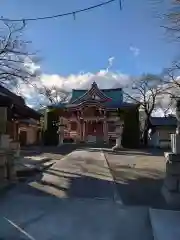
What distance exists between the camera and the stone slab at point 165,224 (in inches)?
201

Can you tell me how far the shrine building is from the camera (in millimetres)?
35031

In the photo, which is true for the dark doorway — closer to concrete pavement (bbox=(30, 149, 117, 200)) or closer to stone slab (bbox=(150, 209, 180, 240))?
concrete pavement (bbox=(30, 149, 117, 200))

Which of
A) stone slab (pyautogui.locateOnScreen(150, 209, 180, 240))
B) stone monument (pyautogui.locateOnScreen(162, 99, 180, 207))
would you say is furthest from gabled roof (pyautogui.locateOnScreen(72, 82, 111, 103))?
stone slab (pyautogui.locateOnScreen(150, 209, 180, 240))

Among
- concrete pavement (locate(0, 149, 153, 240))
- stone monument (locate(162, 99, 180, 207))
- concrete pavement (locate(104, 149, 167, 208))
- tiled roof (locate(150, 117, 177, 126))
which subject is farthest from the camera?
tiled roof (locate(150, 117, 177, 126))

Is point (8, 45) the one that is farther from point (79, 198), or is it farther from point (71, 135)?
point (71, 135)

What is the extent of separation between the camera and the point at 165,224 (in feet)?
18.8

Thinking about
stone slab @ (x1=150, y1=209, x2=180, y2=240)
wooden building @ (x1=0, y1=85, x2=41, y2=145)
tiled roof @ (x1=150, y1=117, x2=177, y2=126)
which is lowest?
stone slab @ (x1=150, y1=209, x2=180, y2=240)

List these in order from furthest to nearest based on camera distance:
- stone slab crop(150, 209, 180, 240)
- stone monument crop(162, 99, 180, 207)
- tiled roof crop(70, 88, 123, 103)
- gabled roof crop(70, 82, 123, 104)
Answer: tiled roof crop(70, 88, 123, 103) < gabled roof crop(70, 82, 123, 104) < stone monument crop(162, 99, 180, 207) < stone slab crop(150, 209, 180, 240)

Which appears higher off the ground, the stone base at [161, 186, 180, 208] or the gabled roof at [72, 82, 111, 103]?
the gabled roof at [72, 82, 111, 103]

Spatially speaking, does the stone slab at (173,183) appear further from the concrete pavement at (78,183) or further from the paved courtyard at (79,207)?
the concrete pavement at (78,183)

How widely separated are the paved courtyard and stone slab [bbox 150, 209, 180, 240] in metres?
0.13

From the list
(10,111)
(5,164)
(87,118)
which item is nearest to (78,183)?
(5,164)

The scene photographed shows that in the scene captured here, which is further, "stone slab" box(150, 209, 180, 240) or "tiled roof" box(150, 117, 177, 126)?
"tiled roof" box(150, 117, 177, 126)

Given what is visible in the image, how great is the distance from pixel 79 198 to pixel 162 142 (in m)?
35.9
